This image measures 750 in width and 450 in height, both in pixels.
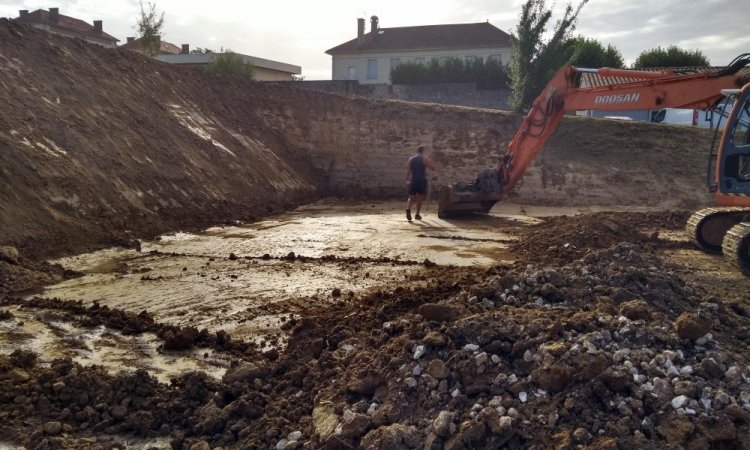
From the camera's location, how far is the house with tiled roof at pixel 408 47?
137 ft

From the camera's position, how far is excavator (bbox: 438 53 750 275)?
9.03 meters

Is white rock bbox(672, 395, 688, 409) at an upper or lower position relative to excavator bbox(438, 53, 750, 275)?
lower

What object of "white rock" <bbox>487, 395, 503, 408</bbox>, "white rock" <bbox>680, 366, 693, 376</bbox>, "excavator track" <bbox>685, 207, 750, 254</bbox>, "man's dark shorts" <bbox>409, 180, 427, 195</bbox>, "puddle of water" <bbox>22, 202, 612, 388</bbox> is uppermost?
"man's dark shorts" <bbox>409, 180, 427, 195</bbox>

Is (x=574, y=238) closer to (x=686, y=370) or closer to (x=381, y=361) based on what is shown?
(x=686, y=370)

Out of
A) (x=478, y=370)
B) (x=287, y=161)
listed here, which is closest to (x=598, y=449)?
(x=478, y=370)

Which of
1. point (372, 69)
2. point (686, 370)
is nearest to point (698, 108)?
point (686, 370)

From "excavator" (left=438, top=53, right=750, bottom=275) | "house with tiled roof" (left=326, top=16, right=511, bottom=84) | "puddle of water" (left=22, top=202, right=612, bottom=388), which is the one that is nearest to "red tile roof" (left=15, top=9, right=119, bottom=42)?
"house with tiled roof" (left=326, top=16, right=511, bottom=84)

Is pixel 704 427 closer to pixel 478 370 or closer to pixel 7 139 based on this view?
pixel 478 370

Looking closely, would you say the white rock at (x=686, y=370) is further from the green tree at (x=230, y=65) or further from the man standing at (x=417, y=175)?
the green tree at (x=230, y=65)

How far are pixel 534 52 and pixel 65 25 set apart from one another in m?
32.3

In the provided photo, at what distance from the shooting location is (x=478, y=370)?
13.3 feet

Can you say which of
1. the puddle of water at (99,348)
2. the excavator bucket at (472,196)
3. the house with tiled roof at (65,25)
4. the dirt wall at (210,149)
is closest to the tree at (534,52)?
the dirt wall at (210,149)

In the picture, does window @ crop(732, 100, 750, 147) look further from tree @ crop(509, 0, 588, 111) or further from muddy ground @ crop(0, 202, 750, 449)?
tree @ crop(509, 0, 588, 111)

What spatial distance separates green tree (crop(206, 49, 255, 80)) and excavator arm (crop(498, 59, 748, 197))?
1949 centimetres
